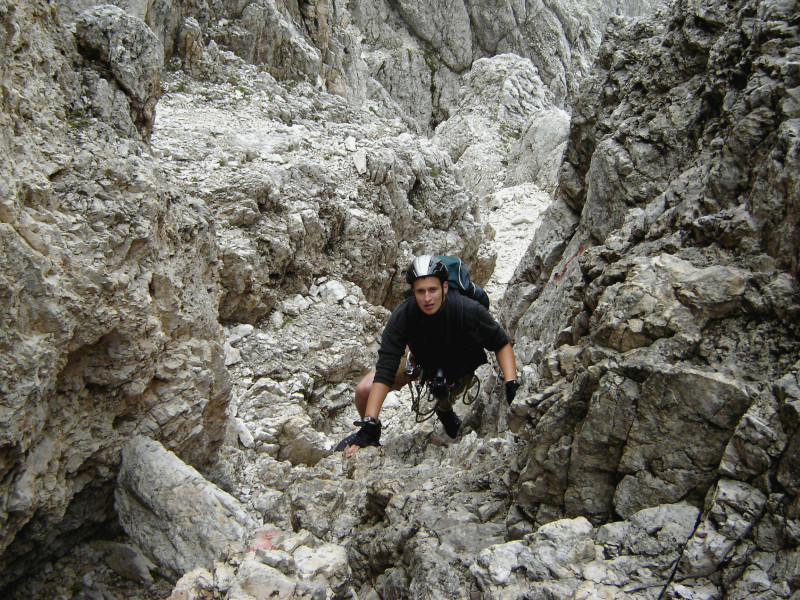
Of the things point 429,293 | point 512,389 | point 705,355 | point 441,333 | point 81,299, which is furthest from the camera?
point 441,333

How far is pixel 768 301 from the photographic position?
10.4ft

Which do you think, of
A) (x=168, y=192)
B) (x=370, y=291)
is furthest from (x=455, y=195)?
(x=168, y=192)

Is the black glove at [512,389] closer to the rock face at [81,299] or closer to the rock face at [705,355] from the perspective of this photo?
the rock face at [705,355]

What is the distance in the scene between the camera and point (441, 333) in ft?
19.7

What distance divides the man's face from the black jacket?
8.6 inches

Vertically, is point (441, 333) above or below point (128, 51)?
below

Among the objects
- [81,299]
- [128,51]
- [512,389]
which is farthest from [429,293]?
[128,51]

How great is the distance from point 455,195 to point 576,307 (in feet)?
40.6

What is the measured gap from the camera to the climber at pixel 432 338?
5.49m

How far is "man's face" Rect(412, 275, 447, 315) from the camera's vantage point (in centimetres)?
547

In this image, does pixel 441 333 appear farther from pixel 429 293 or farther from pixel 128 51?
pixel 128 51

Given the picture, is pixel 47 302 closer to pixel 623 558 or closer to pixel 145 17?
pixel 623 558

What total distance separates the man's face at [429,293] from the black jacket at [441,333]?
22 cm

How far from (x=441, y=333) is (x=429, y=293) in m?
0.69
